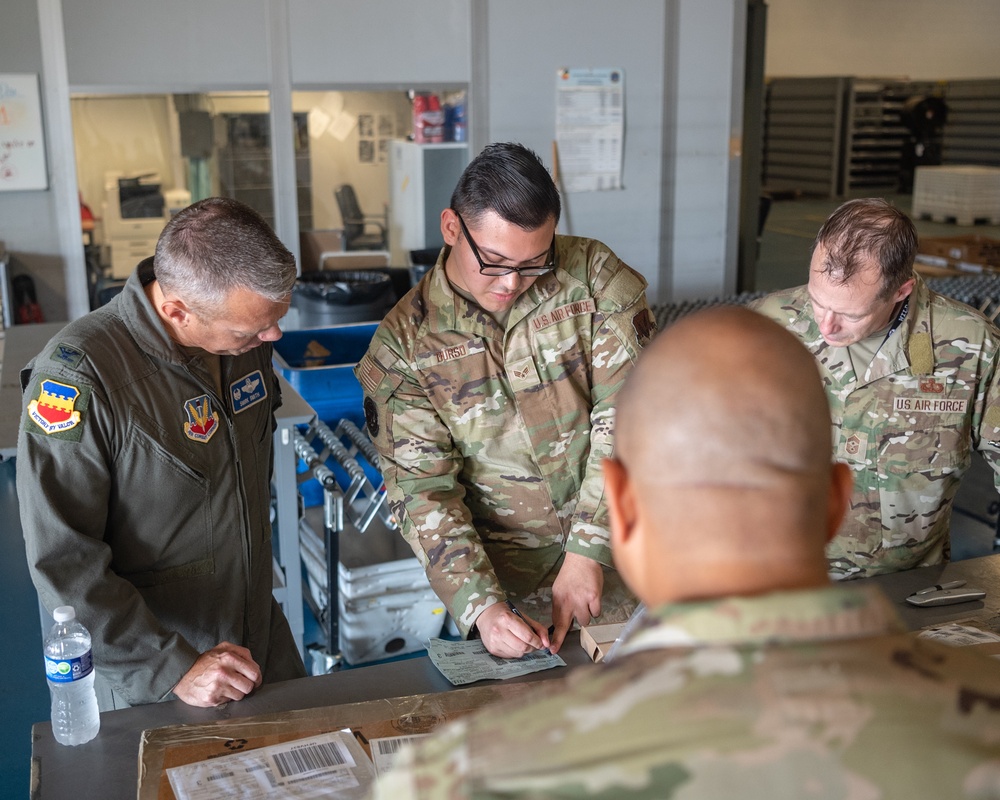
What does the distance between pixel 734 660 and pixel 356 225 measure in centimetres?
611

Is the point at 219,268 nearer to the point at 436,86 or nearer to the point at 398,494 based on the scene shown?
the point at 398,494

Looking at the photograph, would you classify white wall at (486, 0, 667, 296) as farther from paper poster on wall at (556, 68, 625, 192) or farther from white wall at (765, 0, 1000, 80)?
white wall at (765, 0, 1000, 80)

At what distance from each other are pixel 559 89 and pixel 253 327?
5.02m

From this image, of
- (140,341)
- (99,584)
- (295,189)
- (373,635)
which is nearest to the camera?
(99,584)

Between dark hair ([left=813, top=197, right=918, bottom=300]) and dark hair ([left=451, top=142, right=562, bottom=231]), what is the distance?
0.63 meters

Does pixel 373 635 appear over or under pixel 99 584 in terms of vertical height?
under

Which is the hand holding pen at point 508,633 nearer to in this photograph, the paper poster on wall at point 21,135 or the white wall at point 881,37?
the paper poster on wall at point 21,135

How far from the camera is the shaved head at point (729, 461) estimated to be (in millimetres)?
851

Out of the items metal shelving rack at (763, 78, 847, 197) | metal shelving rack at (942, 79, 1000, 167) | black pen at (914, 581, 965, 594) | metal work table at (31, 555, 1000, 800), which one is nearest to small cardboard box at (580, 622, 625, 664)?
metal work table at (31, 555, 1000, 800)

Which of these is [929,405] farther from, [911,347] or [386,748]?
[386,748]

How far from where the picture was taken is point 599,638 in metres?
1.96

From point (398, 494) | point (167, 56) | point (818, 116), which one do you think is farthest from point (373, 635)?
point (818, 116)

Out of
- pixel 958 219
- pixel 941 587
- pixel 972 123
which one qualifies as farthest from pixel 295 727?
pixel 972 123

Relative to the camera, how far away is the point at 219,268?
1.86m
